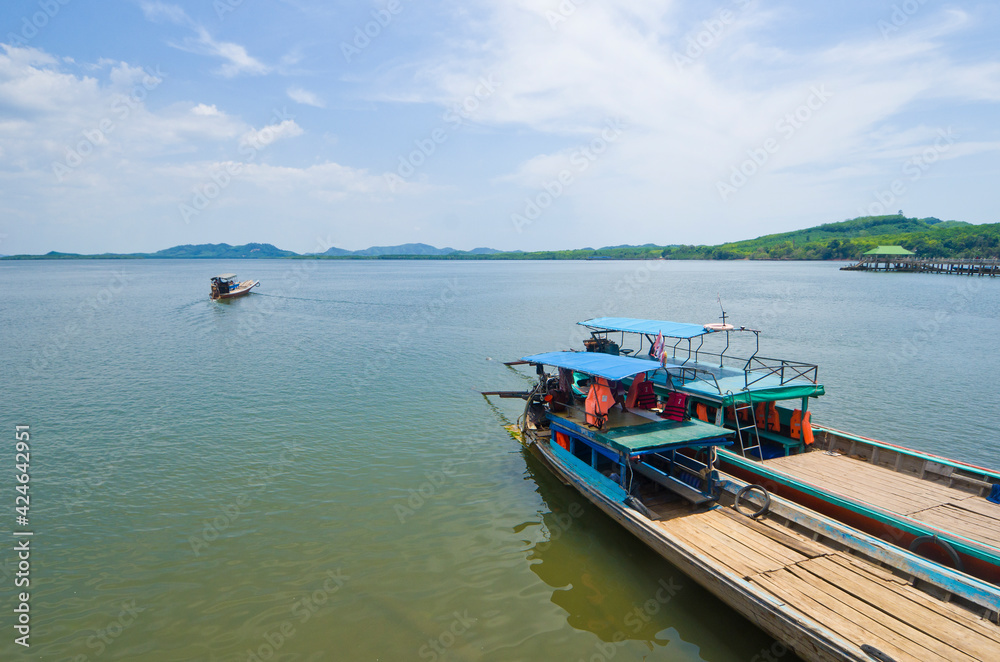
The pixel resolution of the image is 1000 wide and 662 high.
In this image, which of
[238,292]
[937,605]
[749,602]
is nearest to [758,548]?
[749,602]

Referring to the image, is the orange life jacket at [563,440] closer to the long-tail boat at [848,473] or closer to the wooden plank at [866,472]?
the long-tail boat at [848,473]

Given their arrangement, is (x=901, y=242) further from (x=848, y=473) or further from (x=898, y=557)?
(x=898, y=557)

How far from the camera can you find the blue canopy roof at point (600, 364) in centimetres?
1313

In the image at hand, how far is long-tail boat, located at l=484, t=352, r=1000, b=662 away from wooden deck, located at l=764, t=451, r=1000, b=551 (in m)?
1.73

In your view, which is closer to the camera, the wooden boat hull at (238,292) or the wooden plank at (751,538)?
the wooden plank at (751,538)

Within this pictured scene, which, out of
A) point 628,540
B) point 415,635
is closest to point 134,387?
point 415,635

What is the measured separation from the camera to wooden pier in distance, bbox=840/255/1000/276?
89.4 m

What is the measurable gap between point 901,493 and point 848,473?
4.29ft

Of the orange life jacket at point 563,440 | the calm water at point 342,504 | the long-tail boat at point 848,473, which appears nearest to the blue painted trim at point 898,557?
the long-tail boat at point 848,473

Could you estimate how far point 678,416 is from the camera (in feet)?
45.5

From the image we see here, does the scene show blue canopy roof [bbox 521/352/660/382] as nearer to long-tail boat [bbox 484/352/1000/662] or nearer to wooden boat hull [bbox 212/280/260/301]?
long-tail boat [bbox 484/352/1000/662]

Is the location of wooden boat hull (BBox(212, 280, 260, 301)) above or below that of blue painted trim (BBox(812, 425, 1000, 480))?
above

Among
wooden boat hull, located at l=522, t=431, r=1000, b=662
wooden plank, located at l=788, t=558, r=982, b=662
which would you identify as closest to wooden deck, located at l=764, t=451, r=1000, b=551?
wooden boat hull, located at l=522, t=431, r=1000, b=662

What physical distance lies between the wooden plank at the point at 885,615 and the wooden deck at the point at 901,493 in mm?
2732
